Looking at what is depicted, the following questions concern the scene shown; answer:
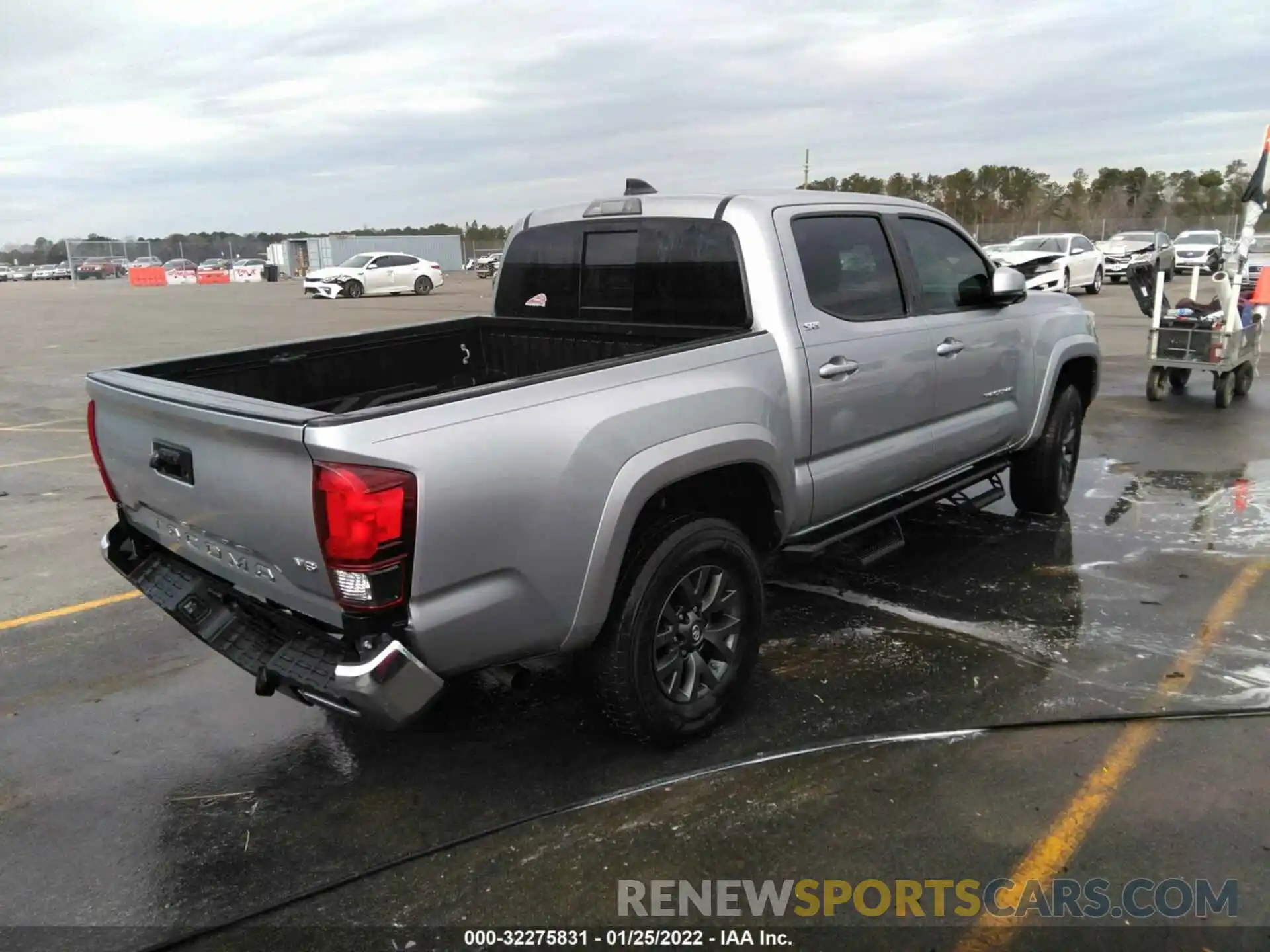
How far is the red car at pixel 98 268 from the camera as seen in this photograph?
60.0 meters

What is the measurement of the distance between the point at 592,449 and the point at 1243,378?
32.8ft

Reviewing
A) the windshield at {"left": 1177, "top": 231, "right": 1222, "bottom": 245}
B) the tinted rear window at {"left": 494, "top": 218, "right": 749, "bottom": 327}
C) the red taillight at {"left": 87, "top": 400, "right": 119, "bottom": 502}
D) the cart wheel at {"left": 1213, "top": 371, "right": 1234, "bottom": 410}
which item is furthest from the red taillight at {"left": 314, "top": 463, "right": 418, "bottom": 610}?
the windshield at {"left": 1177, "top": 231, "right": 1222, "bottom": 245}

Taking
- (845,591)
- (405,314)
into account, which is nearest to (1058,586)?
(845,591)

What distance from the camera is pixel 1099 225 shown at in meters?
56.5

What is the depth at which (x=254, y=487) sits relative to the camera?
2691mm

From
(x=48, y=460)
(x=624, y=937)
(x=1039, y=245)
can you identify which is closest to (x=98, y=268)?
(x=1039, y=245)

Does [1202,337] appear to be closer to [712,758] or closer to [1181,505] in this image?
[1181,505]

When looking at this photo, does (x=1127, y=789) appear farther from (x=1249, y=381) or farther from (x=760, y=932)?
(x=1249, y=381)

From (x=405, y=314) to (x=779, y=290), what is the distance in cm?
2046

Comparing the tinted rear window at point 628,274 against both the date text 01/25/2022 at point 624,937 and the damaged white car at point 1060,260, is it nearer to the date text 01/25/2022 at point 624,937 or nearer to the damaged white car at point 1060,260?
the date text 01/25/2022 at point 624,937

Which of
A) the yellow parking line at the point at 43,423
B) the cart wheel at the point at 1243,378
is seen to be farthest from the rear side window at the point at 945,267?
the yellow parking line at the point at 43,423

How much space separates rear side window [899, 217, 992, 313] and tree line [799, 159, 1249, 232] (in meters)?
54.6

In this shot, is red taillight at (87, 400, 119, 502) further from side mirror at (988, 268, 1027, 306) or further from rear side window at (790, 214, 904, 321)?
side mirror at (988, 268, 1027, 306)

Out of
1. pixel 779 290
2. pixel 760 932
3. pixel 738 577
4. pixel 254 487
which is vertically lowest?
pixel 760 932
